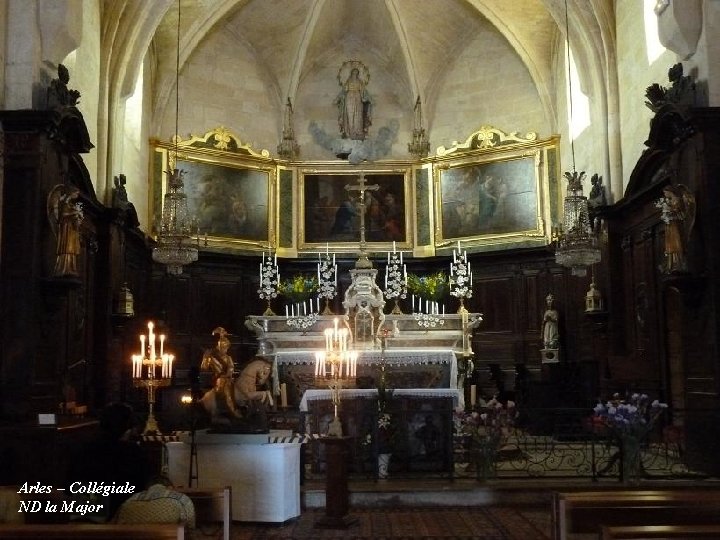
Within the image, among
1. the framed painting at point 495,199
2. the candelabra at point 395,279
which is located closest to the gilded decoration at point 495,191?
the framed painting at point 495,199

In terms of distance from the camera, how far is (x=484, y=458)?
10.6m

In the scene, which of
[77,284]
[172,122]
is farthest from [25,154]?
[172,122]

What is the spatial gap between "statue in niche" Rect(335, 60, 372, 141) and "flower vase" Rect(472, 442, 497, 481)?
1183 cm

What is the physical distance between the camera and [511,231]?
767 inches

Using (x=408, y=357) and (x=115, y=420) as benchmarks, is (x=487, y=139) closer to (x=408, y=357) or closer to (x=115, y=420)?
(x=408, y=357)

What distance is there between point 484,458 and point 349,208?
11.0 metres

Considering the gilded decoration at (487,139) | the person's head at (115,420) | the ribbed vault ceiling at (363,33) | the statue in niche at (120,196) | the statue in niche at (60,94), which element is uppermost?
the ribbed vault ceiling at (363,33)

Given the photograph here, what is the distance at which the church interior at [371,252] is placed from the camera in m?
9.91

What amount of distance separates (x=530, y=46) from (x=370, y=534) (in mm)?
14393

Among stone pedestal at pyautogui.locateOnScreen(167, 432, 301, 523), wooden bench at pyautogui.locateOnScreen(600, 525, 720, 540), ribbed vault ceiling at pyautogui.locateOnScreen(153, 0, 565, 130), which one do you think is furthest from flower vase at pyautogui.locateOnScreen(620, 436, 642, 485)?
ribbed vault ceiling at pyautogui.locateOnScreen(153, 0, 565, 130)

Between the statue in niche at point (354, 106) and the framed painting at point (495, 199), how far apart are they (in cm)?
222

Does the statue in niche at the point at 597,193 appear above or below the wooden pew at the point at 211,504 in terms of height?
above

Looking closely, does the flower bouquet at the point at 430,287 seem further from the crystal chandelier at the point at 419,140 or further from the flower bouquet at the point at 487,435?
the flower bouquet at the point at 487,435

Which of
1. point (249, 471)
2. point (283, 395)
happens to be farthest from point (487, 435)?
point (283, 395)
